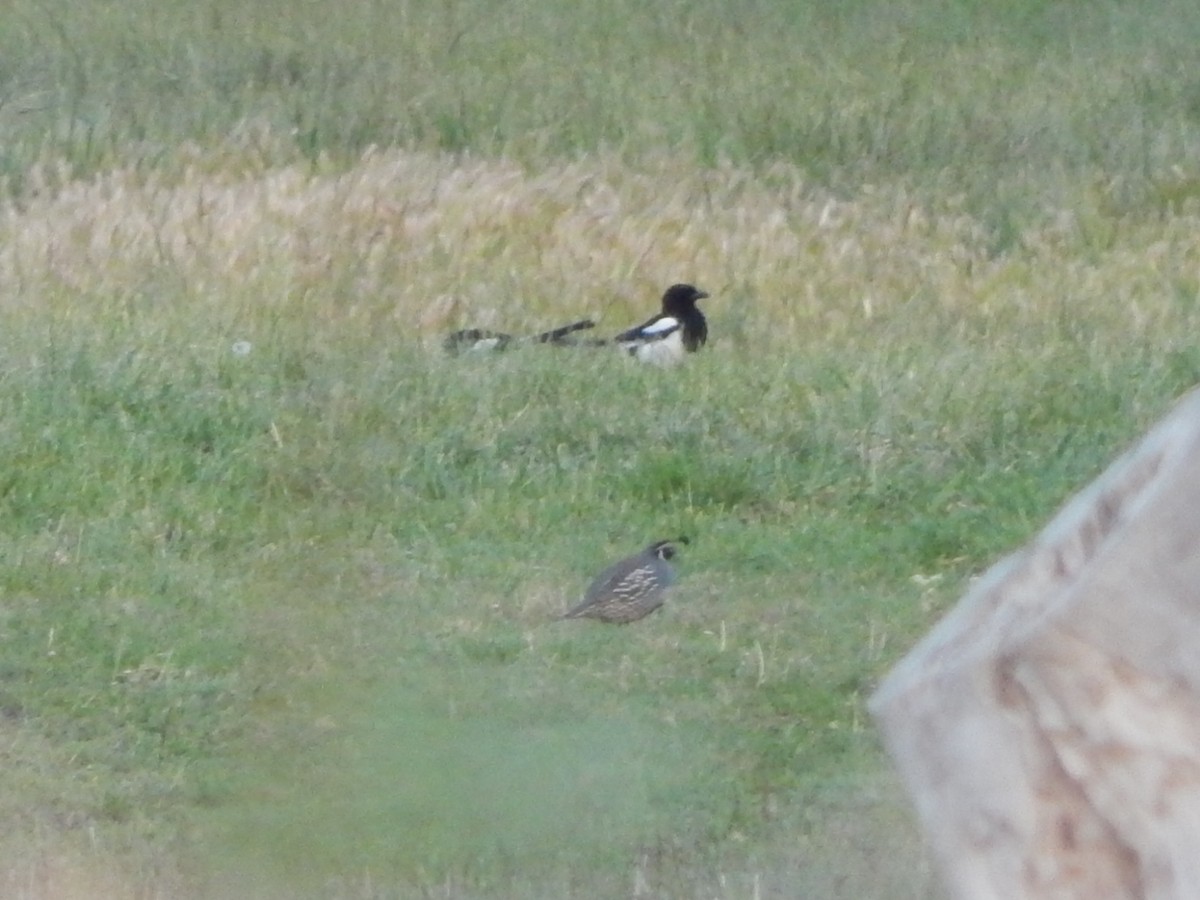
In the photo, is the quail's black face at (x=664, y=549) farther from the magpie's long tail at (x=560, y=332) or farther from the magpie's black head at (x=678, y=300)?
the magpie's black head at (x=678, y=300)

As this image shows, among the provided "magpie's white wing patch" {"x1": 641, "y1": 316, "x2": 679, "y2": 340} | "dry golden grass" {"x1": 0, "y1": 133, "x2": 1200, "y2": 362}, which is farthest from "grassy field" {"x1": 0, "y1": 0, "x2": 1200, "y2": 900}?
"magpie's white wing patch" {"x1": 641, "y1": 316, "x2": 679, "y2": 340}

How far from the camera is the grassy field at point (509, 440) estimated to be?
4.96 metres

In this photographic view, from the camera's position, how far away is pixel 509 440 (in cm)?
762

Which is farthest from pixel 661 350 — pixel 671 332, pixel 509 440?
pixel 509 440

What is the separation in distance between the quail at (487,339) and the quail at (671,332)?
0.25 metres

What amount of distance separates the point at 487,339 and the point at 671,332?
2.41ft

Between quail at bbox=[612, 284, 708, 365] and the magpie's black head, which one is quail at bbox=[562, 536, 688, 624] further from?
the magpie's black head

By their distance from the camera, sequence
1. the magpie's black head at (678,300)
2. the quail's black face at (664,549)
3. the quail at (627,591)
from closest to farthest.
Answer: the quail at (627,591)
the quail's black face at (664,549)
the magpie's black head at (678,300)

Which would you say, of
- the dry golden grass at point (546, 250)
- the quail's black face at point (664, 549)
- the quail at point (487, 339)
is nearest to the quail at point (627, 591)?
the quail's black face at point (664, 549)

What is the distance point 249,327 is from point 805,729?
4227 mm

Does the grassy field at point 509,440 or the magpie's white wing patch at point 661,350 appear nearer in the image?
the grassy field at point 509,440

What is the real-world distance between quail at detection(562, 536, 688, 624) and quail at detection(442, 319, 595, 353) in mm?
2959

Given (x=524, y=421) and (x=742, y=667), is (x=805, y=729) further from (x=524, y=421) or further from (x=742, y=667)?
(x=524, y=421)

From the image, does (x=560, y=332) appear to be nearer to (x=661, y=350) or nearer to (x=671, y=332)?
(x=671, y=332)
